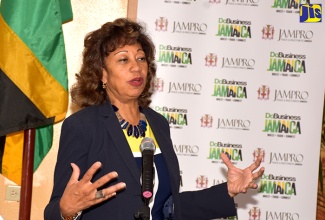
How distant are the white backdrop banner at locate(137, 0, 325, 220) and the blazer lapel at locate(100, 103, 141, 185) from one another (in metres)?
2.05

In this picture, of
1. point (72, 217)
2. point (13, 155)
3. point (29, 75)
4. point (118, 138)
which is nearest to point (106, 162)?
point (118, 138)

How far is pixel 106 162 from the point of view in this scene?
2.90 meters

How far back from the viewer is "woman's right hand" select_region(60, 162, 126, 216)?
2.29 m

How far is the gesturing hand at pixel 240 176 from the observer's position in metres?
3.03

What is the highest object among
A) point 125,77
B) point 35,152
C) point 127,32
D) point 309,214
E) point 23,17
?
point 23,17

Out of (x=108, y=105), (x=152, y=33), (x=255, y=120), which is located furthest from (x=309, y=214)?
(x=108, y=105)

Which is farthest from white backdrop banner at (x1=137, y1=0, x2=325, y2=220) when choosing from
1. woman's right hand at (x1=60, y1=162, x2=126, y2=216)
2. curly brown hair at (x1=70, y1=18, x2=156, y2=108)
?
woman's right hand at (x1=60, y1=162, x2=126, y2=216)

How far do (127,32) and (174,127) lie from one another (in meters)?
1.99

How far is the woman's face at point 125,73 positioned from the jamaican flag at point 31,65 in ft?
4.10

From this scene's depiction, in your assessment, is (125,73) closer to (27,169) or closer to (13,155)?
(27,169)

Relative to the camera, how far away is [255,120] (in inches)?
205

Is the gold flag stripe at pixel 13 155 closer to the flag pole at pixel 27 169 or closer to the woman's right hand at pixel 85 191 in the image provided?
the flag pole at pixel 27 169

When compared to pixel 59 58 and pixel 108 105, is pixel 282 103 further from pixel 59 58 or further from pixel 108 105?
pixel 108 105

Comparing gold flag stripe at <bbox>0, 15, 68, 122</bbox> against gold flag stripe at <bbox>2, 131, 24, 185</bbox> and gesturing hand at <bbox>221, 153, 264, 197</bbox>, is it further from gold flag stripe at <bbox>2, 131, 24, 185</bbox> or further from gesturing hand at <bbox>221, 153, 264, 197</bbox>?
gesturing hand at <bbox>221, 153, 264, 197</bbox>
